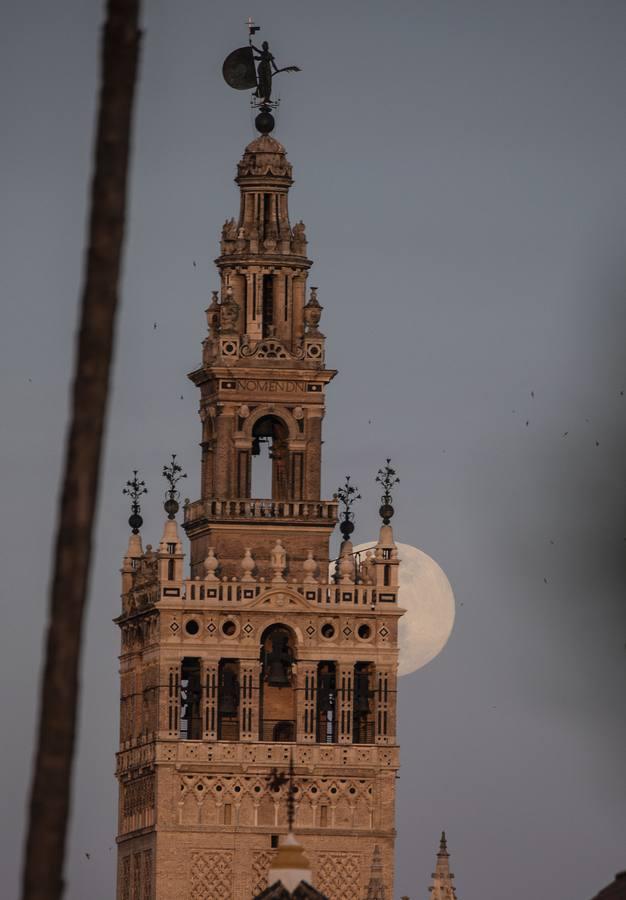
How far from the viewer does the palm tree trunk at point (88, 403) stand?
2073 inches

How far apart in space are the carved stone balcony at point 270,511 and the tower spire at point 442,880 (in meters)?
11.1

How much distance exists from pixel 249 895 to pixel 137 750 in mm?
6431

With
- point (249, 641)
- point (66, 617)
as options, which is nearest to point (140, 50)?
point (66, 617)

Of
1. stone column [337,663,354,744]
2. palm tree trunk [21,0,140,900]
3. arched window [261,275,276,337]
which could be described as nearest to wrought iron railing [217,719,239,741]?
stone column [337,663,354,744]

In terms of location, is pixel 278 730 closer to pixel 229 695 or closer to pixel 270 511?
pixel 229 695

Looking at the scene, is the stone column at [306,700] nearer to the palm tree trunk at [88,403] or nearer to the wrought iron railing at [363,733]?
the wrought iron railing at [363,733]

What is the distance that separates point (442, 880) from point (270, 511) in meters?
12.5

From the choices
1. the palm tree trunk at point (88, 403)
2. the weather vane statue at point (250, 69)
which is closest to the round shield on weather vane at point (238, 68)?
the weather vane statue at point (250, 69)

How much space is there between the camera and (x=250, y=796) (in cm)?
13600

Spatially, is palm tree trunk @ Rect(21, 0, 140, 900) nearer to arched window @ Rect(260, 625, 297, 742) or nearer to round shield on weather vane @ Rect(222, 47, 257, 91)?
arched window @ Rect(260, 625, 297, 742)

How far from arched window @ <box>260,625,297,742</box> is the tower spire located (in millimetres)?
6405

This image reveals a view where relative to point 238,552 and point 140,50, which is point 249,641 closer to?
point 238,552

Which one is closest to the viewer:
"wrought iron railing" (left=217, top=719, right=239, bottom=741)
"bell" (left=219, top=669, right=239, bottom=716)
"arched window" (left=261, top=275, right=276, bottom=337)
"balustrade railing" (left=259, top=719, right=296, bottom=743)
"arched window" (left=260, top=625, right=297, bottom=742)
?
"wrought iron railing" (left=217, top=719, right=239, bottom=741)

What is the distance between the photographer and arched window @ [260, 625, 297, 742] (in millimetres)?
137250
